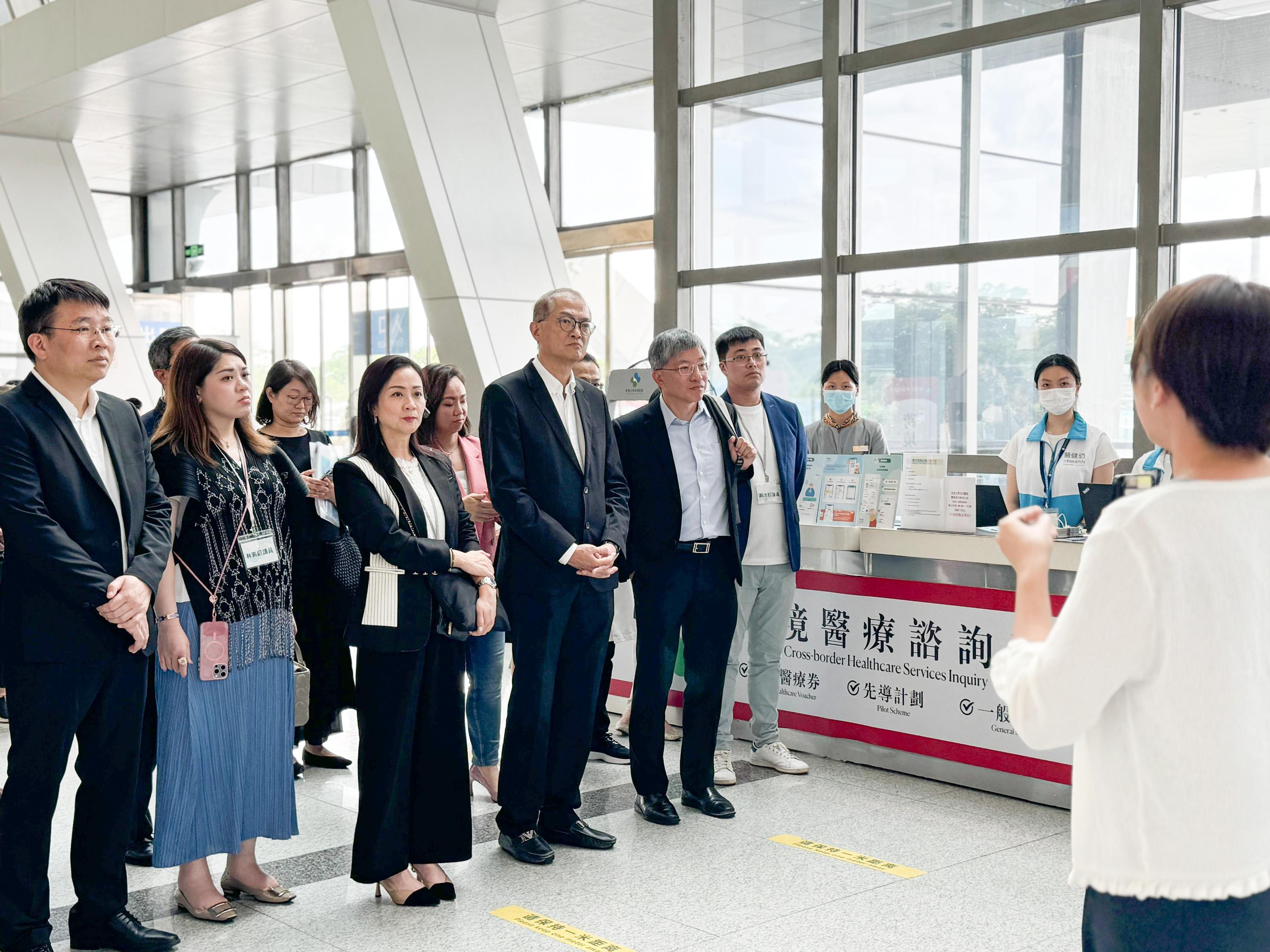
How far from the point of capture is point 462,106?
755cm

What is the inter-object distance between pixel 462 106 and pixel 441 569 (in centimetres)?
496

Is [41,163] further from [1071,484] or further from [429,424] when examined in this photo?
[1071,484]

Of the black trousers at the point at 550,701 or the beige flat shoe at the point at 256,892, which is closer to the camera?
the beige flat shoe at the point at 256,892

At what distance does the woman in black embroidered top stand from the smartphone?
15 millimetres

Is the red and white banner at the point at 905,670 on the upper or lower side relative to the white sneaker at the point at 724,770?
upper

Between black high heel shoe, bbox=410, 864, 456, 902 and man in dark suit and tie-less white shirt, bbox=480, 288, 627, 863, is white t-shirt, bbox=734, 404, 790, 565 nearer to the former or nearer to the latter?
man in dark suit and tie-less white shirt, bbox=480, 288, 627, 863

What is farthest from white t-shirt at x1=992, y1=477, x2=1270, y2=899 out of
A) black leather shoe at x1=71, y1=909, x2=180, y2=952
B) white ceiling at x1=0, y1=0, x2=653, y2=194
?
white ceiling at x1=0, y1=0, x2=653, y2=194

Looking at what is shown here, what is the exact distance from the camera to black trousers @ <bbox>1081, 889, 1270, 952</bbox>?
1.39m

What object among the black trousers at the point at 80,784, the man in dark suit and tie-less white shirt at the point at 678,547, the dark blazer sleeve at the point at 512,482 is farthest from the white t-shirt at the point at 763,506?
the black trousers at the point at 80,784

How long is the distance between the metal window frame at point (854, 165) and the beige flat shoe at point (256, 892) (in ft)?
13.1

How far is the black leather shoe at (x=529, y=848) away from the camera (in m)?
3.76

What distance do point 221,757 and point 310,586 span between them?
1.68m

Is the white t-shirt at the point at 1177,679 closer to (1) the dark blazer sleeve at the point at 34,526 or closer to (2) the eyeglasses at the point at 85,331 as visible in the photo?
(1) the dark blazer sleeve at the point at 34,526

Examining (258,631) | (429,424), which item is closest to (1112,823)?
(258,631)
